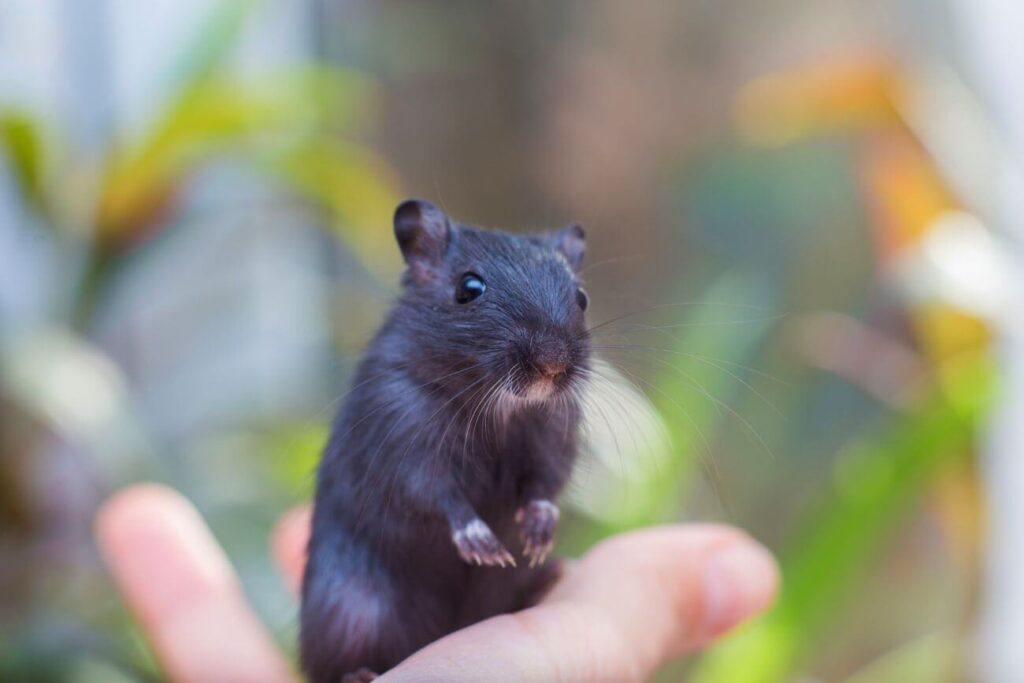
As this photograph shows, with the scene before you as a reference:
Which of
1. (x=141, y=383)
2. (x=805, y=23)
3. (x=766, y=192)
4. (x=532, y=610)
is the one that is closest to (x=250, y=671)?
(x=532, y=610)

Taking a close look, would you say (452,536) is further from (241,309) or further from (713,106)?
(713,106)

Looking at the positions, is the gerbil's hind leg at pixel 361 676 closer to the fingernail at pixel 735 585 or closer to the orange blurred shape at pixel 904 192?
the fingernail at pixel 735 585

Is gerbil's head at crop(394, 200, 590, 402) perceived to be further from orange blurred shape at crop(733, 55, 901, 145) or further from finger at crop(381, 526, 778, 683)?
orange blurred shape at crop(733, 55, 901, 145)

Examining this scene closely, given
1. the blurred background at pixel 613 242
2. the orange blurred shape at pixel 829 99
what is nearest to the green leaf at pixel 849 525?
the blurred background at pixel 613 242

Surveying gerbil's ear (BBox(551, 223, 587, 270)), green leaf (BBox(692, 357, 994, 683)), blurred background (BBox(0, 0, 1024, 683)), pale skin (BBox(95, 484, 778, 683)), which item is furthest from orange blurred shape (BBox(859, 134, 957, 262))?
gerbil's ear (BBox(551, 223, 587, 270))

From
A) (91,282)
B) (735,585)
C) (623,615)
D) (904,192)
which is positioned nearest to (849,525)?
(735,585)

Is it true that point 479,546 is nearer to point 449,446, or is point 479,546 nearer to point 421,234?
point 449,446
